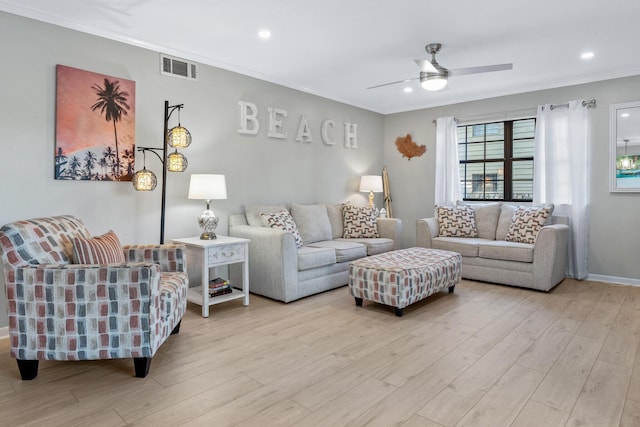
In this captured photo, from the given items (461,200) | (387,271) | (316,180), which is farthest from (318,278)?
(461,200)

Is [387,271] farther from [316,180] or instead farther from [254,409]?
[316,180]

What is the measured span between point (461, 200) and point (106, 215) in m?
4.69

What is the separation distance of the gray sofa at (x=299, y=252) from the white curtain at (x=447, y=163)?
1.25 m

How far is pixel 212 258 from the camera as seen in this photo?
137 inches

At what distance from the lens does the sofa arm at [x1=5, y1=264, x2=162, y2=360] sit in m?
2.19

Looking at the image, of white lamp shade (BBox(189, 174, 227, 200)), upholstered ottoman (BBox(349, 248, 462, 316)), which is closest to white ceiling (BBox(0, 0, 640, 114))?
white lamp shade (BBox(189, 174, 227, 200))

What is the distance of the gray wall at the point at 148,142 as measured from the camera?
2.94 meters

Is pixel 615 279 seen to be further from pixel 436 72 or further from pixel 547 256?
pixel 436 72

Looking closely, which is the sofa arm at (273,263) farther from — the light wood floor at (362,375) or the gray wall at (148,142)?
the gray wall at (148,142)

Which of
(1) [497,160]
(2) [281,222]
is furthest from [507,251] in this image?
(2) [281,222]

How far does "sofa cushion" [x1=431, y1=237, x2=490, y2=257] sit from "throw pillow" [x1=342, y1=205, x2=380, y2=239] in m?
0.80

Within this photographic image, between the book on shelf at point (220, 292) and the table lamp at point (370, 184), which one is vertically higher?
the table lamp at point (370, 184)

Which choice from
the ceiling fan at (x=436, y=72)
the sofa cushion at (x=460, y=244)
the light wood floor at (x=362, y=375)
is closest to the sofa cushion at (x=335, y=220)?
the sofa cushion at (x=460, y=244)

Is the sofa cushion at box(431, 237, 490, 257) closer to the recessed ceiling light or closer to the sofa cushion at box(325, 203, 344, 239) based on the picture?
the sofa cushion at box(325, 203, 344, 239)
